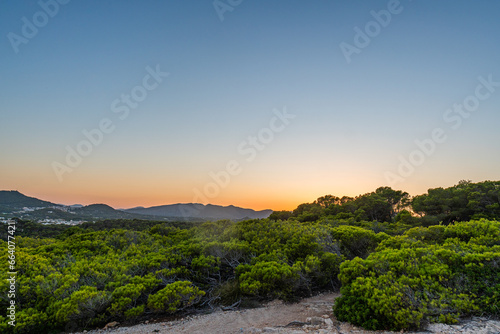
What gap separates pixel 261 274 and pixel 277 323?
6.17ft

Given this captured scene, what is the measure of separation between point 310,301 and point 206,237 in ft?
18.7

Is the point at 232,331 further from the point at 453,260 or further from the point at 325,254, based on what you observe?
the point at 453,260

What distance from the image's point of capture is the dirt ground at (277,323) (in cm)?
521

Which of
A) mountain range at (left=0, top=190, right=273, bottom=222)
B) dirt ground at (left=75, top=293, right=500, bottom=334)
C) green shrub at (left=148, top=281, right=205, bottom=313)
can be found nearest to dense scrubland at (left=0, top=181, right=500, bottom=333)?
green shrub at (left=148, top=281, right=205, bottom=313)

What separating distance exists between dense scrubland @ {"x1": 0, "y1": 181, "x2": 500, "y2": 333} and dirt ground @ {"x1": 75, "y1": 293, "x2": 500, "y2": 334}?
334 mm

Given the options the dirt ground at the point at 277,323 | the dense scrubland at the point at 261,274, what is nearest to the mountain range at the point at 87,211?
the dense scrubland at the point at 261,274

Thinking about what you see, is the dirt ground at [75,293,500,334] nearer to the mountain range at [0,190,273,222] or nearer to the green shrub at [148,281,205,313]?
the green shrub at [148,281,205,313]

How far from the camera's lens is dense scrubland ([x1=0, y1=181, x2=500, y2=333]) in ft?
19.4

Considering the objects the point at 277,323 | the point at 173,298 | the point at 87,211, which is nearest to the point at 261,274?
the point at 277,323

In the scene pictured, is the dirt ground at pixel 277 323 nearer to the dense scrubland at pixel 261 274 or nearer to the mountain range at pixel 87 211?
the dense scrubland at pixel 261 274

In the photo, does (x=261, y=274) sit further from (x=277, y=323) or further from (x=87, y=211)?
(x=87, y=211)

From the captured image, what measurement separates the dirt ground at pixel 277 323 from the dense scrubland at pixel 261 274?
1.10ft

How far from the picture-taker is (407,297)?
584 centimetres

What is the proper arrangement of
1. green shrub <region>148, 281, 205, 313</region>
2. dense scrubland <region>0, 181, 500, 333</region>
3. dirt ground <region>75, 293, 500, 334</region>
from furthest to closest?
green shrub <region>148, 281, 205, 313</region> → dense scrubland <region>0, 181, 500, 333</region> → dirt ground <region>75, 293, 500, 334</region>
